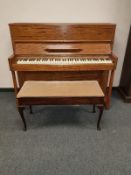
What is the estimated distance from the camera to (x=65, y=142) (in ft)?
5.65

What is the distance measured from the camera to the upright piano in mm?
1915

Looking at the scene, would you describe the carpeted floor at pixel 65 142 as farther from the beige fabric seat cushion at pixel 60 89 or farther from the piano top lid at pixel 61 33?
the piano top lid at pixel 61 33

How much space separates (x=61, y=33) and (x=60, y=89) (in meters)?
0.72

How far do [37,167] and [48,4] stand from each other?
190 centimetres

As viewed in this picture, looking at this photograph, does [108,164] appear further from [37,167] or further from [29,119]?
[29,119]

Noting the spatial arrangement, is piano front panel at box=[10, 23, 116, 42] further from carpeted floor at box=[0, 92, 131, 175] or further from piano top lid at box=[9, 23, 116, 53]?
carpeted floor at box=[0, 92, 131, 175]

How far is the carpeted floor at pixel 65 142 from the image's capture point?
57.2 inches

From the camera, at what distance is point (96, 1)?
212cm

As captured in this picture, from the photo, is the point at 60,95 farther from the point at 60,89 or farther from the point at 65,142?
the point at 65,142

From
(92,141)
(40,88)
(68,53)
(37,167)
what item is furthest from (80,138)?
(68,53)

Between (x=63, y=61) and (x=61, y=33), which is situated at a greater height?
(x=61, y=33)

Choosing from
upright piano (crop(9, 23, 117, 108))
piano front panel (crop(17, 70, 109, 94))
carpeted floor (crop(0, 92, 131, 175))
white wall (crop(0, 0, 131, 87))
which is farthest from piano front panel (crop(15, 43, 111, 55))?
A: carpeted floor (crop(0, 92, 131, 175))

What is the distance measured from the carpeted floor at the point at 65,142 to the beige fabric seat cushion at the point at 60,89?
19.1 inches

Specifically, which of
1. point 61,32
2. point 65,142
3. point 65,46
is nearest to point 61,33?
point 61,32
